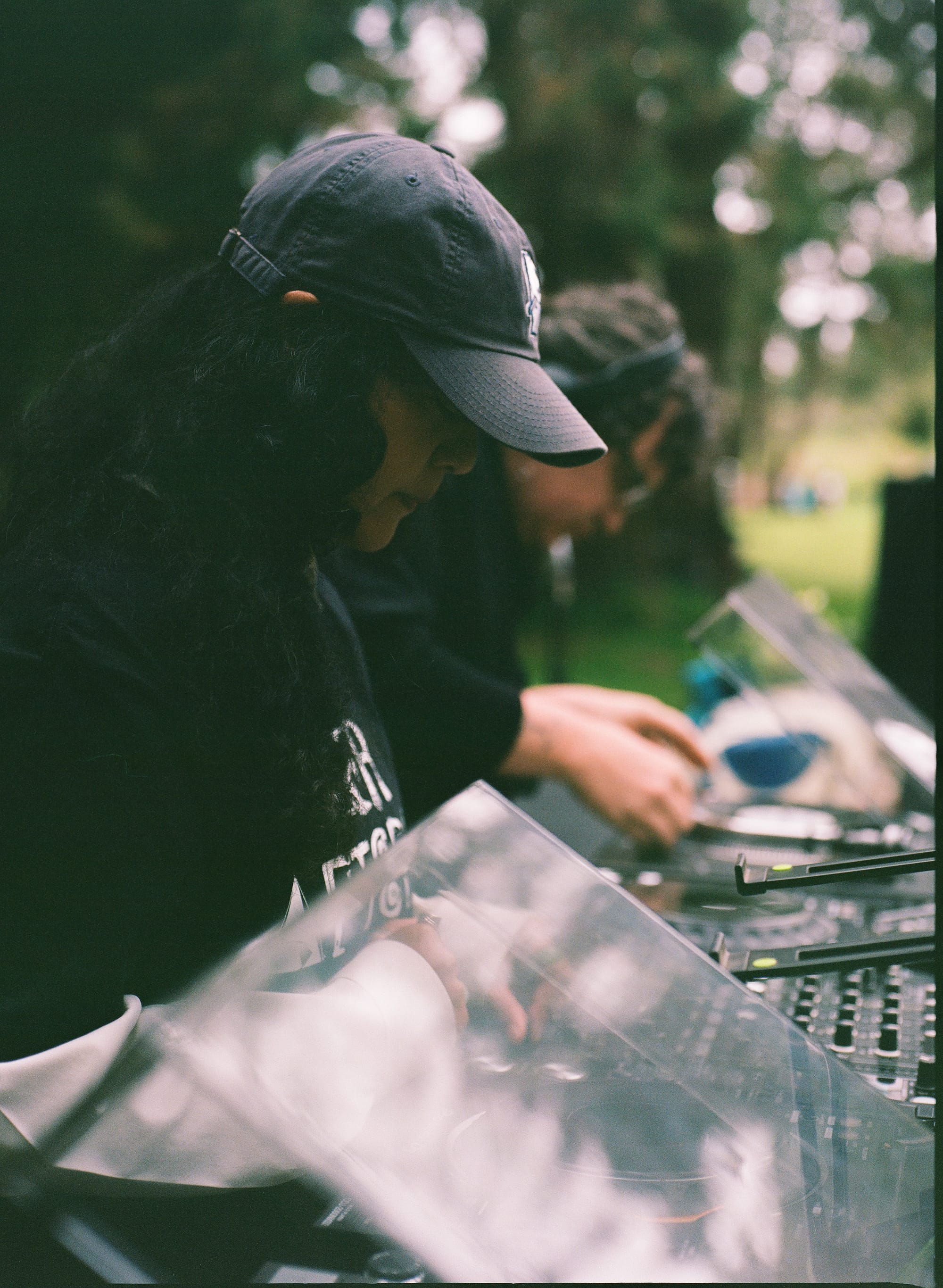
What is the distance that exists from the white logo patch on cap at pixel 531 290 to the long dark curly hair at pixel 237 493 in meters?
0.14

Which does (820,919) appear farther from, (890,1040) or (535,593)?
(535,593)

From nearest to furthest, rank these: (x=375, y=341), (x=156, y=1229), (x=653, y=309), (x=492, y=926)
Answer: (x=156, y=1229) → (x=492, y=926) → (x=375, y=341) → (x=653, y=309)

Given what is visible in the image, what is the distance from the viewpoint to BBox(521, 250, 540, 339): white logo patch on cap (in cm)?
95

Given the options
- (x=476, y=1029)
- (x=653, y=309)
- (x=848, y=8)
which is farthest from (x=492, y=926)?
(x=848, y=8)

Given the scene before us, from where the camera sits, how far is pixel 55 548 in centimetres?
78

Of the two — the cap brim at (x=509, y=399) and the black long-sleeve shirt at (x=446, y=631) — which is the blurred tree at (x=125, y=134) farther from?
the black long-sleeve shirt at (x=446, y=631)

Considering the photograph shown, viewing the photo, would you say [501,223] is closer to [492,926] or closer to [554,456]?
[554,456]

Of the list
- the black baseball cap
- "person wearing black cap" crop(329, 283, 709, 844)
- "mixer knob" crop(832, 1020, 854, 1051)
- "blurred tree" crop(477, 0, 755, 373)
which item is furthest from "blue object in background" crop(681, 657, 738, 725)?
"blurred tree" crop(477, 0, 755, 373)

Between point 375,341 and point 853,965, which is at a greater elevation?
point 375,341

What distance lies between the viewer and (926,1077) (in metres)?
0.83

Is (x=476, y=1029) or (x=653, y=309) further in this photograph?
(x=653, y=309)

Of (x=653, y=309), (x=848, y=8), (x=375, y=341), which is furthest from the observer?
(x=848, y=8)

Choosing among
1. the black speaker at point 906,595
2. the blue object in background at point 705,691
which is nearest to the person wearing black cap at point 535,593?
the blue object in background at point 705,691

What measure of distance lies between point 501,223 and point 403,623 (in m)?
0.62
